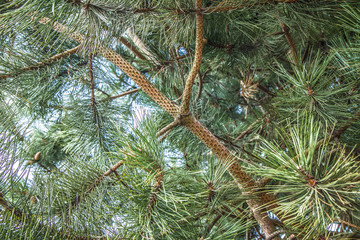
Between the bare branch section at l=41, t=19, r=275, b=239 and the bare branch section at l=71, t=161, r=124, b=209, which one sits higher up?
the bare branch section at l=41, t=19, r=275, b=239

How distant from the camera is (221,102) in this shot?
6.20 feet

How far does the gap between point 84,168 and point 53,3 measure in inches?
12.9

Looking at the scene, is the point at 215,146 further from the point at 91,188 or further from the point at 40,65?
the point at 40,65

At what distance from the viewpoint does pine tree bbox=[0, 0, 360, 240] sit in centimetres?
56

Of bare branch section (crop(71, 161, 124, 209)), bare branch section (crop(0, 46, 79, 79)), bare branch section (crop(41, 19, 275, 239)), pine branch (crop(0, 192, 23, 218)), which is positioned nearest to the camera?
pine branch (crop(0, 192, 23, 218))

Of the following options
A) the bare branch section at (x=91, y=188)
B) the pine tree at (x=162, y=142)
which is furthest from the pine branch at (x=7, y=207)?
the bare branch section at (x=91, y=188)

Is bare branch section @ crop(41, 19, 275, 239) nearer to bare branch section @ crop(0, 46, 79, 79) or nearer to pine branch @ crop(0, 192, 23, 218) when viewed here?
bare branch section @ crop(0, 46, 79, 79)

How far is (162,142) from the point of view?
2.87 feet

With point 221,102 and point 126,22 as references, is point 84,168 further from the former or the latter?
point 221,102

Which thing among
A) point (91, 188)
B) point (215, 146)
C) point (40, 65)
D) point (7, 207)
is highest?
point (40, 65)

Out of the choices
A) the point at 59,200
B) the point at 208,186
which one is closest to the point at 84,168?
the point at 59,200

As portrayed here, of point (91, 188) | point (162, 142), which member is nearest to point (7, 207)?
point (91, 188)

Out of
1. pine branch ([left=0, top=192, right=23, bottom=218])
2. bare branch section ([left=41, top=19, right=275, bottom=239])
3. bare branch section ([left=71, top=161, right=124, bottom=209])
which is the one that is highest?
bare branch section ([left=41, top=19, right=275, bottom=239])

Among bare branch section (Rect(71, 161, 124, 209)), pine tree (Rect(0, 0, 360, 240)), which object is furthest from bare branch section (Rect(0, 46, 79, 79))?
bare branch section (Rect(71, 161, 124, 209))
